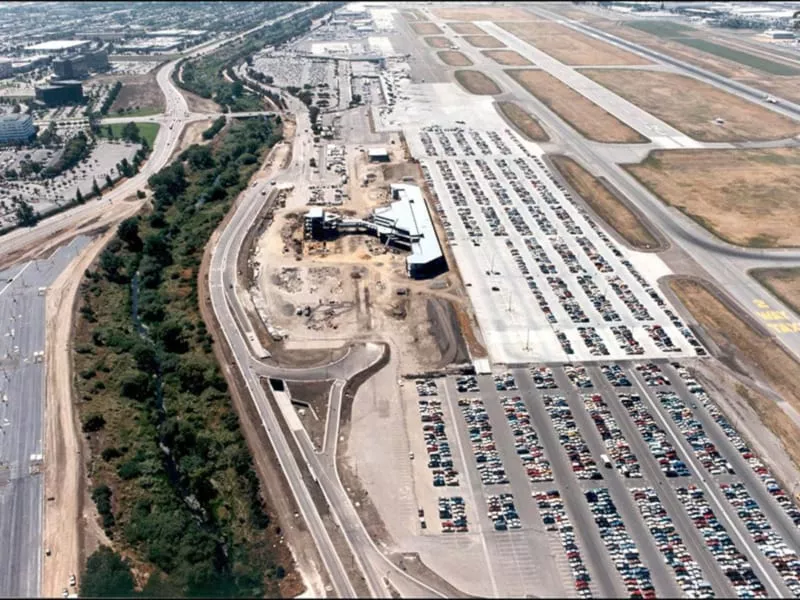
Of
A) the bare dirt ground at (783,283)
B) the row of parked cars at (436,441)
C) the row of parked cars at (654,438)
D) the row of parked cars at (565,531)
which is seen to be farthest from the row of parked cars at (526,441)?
the bare dirt ground at (783,283)

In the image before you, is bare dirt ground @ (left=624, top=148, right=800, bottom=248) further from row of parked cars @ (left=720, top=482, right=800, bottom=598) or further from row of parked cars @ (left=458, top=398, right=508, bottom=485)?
row of parked cars @ (left=458, top=398, right=508, bottom=485)

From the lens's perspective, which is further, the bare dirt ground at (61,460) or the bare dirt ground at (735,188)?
the bare dirt ground at (735,188)

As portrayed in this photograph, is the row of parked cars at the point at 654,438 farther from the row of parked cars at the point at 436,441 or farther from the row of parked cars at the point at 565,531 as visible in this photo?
the row of parked cars at the point at 436,441

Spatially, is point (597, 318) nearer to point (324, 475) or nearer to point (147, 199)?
point (324, 475)

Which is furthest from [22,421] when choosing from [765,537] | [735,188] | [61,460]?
[735,188]

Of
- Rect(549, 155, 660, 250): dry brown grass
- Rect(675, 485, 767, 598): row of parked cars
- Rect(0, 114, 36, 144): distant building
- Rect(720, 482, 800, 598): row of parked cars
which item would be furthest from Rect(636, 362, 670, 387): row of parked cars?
Rect(0, 114, 36, 144): distant building

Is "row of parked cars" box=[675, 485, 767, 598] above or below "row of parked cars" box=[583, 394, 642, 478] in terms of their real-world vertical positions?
below

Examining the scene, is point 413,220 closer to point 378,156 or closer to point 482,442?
point 378,156
